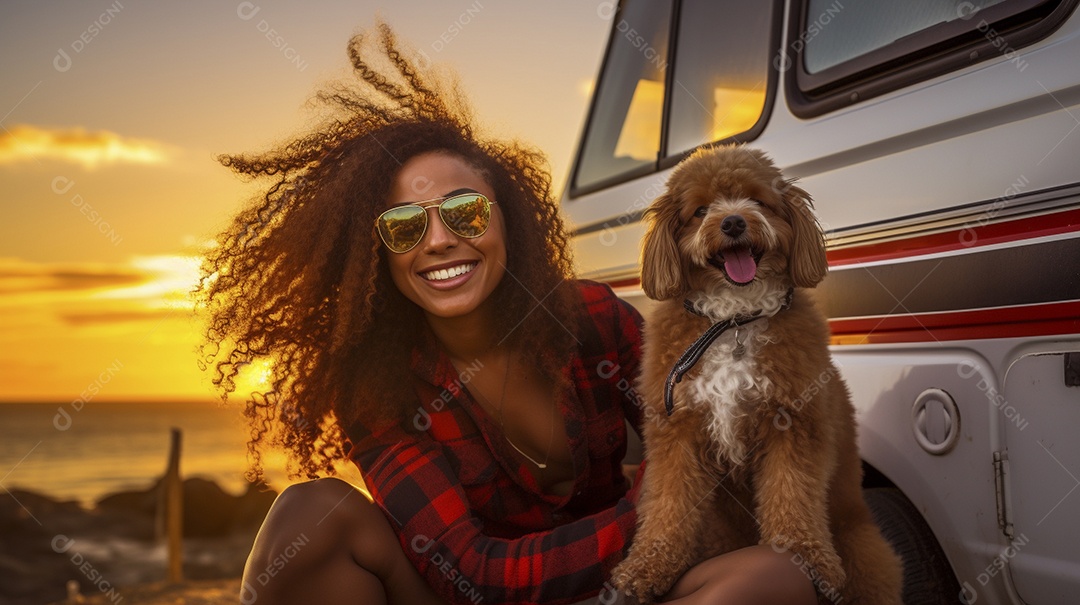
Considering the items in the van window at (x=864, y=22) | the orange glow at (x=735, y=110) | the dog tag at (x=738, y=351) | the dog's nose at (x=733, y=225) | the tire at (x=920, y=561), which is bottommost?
the tire at (x=920, y=561)

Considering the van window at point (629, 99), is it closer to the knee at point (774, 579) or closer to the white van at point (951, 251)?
the white van at point (951, 251)

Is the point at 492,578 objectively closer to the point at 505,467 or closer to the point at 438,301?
the point at 505,467

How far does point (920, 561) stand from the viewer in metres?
2.75

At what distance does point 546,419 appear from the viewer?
10.4 feet

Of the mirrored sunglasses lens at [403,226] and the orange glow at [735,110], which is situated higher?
the orange glow at [735,110]

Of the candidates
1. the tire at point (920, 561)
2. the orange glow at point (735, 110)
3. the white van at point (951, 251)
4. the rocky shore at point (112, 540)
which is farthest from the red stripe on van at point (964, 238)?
the rocky shore at point (112, 540)

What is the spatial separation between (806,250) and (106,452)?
207 feet

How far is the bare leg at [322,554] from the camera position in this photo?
2682 mm

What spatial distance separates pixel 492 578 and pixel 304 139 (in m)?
1.83

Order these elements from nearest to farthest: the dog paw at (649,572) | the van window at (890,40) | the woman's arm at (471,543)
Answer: the van window at (890,40) < the dog paw at (649,572) < the woman's arm at (471,543)

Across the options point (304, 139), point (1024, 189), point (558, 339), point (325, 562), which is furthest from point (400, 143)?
point (1024, 189)

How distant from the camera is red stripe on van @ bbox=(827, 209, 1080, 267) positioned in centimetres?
223

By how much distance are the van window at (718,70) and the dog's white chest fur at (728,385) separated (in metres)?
1.13

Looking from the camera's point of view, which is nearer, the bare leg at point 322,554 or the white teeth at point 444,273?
the bare leg at point 322,554
